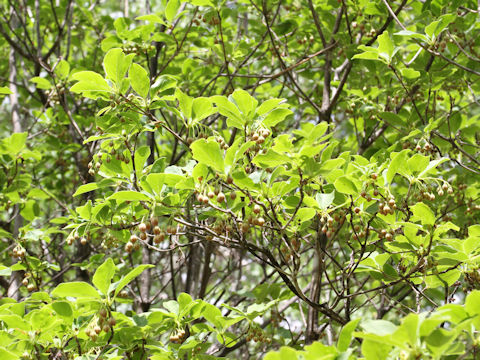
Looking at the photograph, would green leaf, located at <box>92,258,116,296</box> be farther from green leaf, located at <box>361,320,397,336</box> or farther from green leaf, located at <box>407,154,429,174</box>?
green leaf, located at <box>407,154,429,174</box>

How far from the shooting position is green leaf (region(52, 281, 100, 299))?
229cm

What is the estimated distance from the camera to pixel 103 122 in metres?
2.68

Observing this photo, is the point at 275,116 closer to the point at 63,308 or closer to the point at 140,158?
the point at 140,158

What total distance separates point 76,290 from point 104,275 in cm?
14

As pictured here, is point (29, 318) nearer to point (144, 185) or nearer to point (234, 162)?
point (144, 185)

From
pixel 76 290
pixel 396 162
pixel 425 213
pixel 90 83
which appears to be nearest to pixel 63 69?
pixel 90 83

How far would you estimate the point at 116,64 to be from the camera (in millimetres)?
2469

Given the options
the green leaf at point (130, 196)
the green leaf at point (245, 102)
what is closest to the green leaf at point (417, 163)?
the green leaf at point (245, 102)

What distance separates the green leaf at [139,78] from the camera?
99.0 inches

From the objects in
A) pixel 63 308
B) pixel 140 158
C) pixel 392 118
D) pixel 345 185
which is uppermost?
pixel 392 118

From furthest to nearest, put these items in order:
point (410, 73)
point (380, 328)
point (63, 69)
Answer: point (63, 69)
point (410, 73)
point (380, 328)

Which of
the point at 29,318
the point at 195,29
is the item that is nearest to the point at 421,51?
the point at 195,29

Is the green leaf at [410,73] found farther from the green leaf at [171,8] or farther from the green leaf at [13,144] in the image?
the green leaf at [13,144]

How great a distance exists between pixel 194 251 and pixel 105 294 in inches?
69.2
